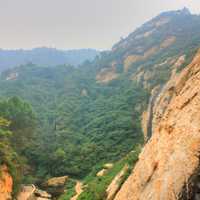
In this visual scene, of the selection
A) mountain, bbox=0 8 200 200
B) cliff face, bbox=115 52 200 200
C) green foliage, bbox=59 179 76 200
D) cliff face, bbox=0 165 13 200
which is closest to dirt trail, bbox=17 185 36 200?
mountain, bbox=0 8 200 200

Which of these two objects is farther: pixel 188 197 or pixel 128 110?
pixel 128 110

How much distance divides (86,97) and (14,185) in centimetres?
4162

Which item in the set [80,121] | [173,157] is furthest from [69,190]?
[80,121]

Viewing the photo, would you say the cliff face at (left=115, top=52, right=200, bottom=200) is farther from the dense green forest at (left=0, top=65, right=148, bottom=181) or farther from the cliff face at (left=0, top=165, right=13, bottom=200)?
the dense green forest at (left=0, top=65, right=148, bottom=181)

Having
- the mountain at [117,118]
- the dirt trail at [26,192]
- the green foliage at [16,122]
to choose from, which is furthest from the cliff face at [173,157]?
the green foliage at [16,122]

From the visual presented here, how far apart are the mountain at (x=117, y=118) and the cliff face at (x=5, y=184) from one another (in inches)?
156

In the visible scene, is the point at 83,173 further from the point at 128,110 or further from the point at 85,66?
the point at 85,66

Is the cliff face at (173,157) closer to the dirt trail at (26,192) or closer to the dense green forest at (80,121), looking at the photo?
the dirt trail at (26,192)

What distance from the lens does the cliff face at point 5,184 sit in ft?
80.5

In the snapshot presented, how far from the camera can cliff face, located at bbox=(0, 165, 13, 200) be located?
80.5ft

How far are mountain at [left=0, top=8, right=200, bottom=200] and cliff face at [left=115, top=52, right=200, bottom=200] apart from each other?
41 millimetres

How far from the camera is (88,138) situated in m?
41.5

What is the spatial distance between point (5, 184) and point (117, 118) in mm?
20801

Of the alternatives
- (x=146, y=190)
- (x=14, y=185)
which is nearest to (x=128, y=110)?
(x=14, y=185)
